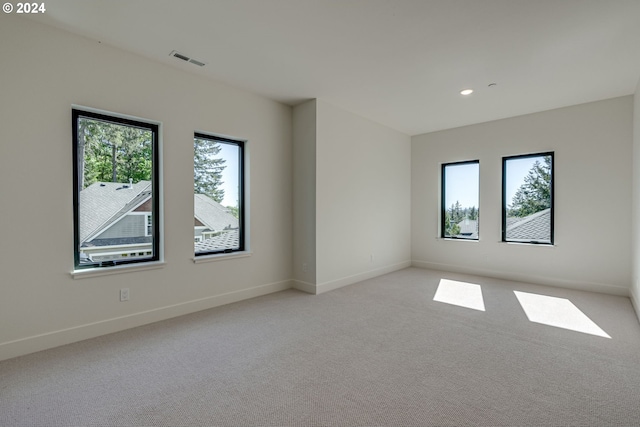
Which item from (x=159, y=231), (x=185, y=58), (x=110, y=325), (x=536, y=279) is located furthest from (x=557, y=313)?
(x=185, y=58)

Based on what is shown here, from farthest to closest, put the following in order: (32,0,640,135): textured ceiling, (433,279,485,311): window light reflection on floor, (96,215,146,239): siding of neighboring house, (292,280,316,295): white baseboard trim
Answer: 1. (292,280,316,295): white baseboard trim
2. (433,279,485,311): window light reflection on floor
3. (96,215,146,239): siding of neighboring house
4. (32,0,640,135): textured ceiling

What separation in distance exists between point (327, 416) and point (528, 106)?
5.10 metres

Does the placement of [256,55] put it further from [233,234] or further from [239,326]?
[239,326]

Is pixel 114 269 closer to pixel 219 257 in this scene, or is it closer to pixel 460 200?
pixel 219 257

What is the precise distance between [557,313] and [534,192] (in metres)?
2.26

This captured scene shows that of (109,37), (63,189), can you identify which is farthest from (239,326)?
(109,37)

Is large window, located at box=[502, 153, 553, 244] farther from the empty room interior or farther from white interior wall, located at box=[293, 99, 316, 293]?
white interior wall, located at box=[293, 99, 316, 293]

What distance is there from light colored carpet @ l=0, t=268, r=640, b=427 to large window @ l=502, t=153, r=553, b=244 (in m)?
1.74

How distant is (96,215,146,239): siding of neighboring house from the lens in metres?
3.05

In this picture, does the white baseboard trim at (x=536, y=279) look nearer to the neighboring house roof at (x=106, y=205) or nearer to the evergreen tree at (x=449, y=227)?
the evergreen tree at (x=449, y=227)

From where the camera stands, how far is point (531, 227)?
197 inches

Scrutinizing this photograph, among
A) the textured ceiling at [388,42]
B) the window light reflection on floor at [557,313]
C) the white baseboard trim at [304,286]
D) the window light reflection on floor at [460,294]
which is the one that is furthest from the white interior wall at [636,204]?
the white baseboard trim at [304,286]

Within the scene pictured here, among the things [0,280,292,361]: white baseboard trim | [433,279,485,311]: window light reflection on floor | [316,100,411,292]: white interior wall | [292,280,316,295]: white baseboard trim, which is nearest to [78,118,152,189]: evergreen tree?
[0,280,292,361]: white baseboard trim

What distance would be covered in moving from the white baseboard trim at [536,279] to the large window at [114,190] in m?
5.06
